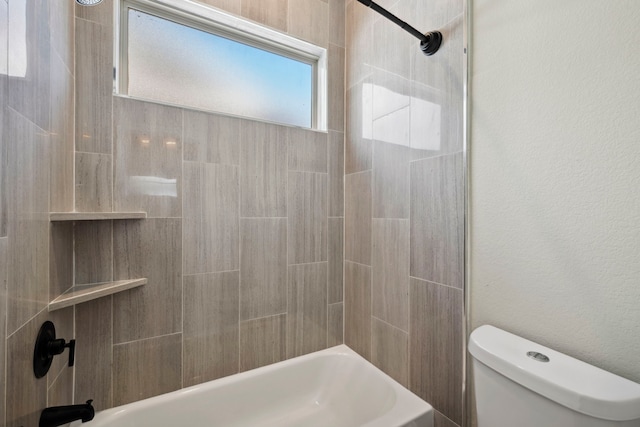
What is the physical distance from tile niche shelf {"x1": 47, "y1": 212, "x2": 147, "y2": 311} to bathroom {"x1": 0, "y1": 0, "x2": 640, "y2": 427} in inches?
1.2

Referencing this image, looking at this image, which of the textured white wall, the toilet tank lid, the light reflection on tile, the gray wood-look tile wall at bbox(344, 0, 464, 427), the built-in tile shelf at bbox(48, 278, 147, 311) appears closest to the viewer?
the toilet tank lid

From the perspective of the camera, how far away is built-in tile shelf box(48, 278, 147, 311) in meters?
0.94

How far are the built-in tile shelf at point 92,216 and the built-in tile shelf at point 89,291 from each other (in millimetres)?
279

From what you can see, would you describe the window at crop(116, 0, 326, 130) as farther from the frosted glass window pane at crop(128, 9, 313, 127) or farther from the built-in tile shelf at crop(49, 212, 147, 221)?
the built-in tile shelf at crop(49, 212, 147, 221)

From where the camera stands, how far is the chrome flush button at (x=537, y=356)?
738 millimetres

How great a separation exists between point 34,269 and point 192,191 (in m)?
0.65

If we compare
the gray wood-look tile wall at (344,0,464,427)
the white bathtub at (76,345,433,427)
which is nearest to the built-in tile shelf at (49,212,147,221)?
the white bathtub at (76,345,433,427)

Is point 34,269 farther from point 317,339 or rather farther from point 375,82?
point 375,82

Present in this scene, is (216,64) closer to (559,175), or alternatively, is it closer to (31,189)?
(31,189)

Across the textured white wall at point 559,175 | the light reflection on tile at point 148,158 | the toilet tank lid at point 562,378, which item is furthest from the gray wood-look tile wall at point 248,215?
the toilet tank lid at point 562,378

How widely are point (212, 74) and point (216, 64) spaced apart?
0.07 metres

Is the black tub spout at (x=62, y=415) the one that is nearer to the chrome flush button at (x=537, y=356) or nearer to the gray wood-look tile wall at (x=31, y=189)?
the gray wood-look tile wall at (x=31, y=189)

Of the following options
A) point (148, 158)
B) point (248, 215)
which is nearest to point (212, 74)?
point (148, 158)

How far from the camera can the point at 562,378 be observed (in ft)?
2.15
